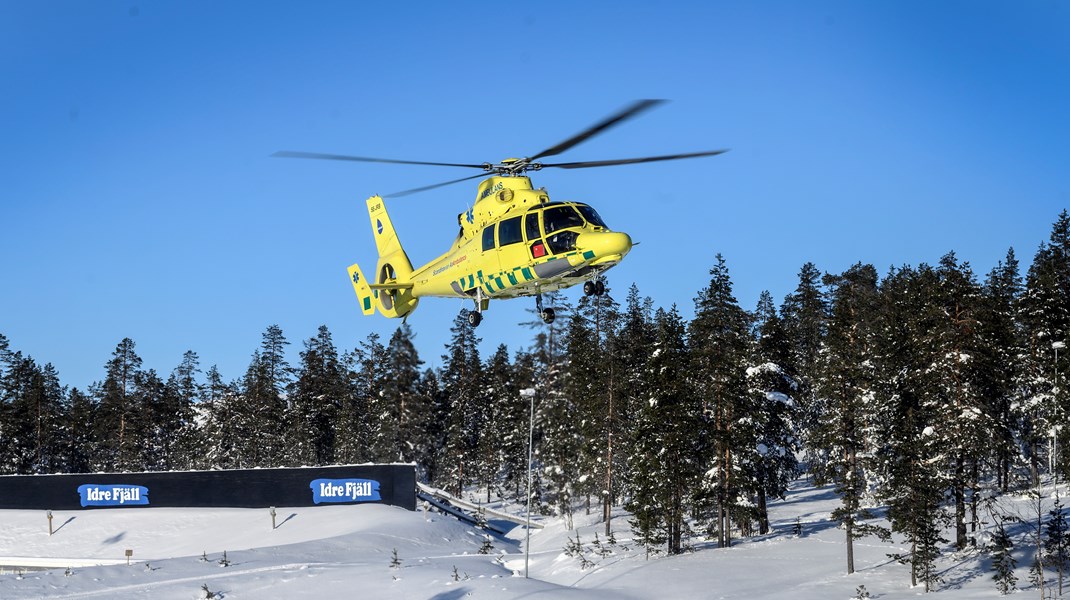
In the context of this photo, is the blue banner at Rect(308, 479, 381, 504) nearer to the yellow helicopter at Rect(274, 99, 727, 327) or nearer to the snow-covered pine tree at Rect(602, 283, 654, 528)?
the snow-covered pine tree at Rect(602, 283, 654, 528)

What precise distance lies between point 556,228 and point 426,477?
2526 inches

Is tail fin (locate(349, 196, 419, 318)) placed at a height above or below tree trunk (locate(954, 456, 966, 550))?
above

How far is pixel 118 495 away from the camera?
177 feet

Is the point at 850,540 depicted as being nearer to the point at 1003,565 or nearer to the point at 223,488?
the point at 1003,565

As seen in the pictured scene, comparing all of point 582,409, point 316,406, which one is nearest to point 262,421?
point 316,406

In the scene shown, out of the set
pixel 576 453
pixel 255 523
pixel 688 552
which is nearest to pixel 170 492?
pixel 255 523

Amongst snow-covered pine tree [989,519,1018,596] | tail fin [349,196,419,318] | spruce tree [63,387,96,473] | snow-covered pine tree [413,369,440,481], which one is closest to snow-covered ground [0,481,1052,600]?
snow-covered pine tree [989,519,1018,596]

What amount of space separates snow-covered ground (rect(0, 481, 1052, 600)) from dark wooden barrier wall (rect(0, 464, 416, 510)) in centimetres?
67

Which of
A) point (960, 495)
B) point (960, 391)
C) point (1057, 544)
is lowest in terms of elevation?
point (1057, 544)

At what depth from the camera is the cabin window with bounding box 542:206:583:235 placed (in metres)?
26.4

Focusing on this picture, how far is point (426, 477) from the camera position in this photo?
287 feet

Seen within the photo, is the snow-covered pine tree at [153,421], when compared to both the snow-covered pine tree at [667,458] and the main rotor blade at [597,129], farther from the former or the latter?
the main rotor blade at [597,129]

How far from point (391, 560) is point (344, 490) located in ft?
45.9

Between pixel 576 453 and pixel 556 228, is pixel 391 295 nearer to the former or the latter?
pixel 556 228
